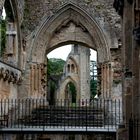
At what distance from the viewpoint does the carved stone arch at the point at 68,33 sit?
66.3 ft

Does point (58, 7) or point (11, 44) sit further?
point (58, 7)

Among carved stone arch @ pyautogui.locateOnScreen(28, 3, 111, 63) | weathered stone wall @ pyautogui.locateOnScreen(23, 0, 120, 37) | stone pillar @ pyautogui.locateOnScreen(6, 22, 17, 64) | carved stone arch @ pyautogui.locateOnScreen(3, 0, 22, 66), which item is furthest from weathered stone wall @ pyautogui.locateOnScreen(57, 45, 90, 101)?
stone pillar @ pyautogui.locateOnScreen(6, 22, 17, 64)

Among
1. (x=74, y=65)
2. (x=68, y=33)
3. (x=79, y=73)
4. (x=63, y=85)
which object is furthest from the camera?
(x=74, y=65)

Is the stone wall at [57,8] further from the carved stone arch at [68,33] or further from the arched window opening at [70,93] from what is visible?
the arched window opening at [70,93]

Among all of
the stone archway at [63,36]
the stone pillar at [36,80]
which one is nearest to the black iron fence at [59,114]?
the stone pillar at [36,80]

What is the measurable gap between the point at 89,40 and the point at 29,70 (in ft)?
10.5

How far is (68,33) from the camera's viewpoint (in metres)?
20.8

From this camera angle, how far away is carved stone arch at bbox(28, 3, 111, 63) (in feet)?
66.3

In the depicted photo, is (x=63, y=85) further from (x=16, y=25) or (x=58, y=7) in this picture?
(x=16, y=25)

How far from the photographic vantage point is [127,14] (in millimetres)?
12125

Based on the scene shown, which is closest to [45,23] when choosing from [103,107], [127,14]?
[103,107]

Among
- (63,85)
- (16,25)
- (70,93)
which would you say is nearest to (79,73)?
(63,85)

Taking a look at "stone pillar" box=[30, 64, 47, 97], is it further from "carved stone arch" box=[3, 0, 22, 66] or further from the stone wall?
the stone wall

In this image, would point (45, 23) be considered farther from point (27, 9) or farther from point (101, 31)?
point (101, 31)
